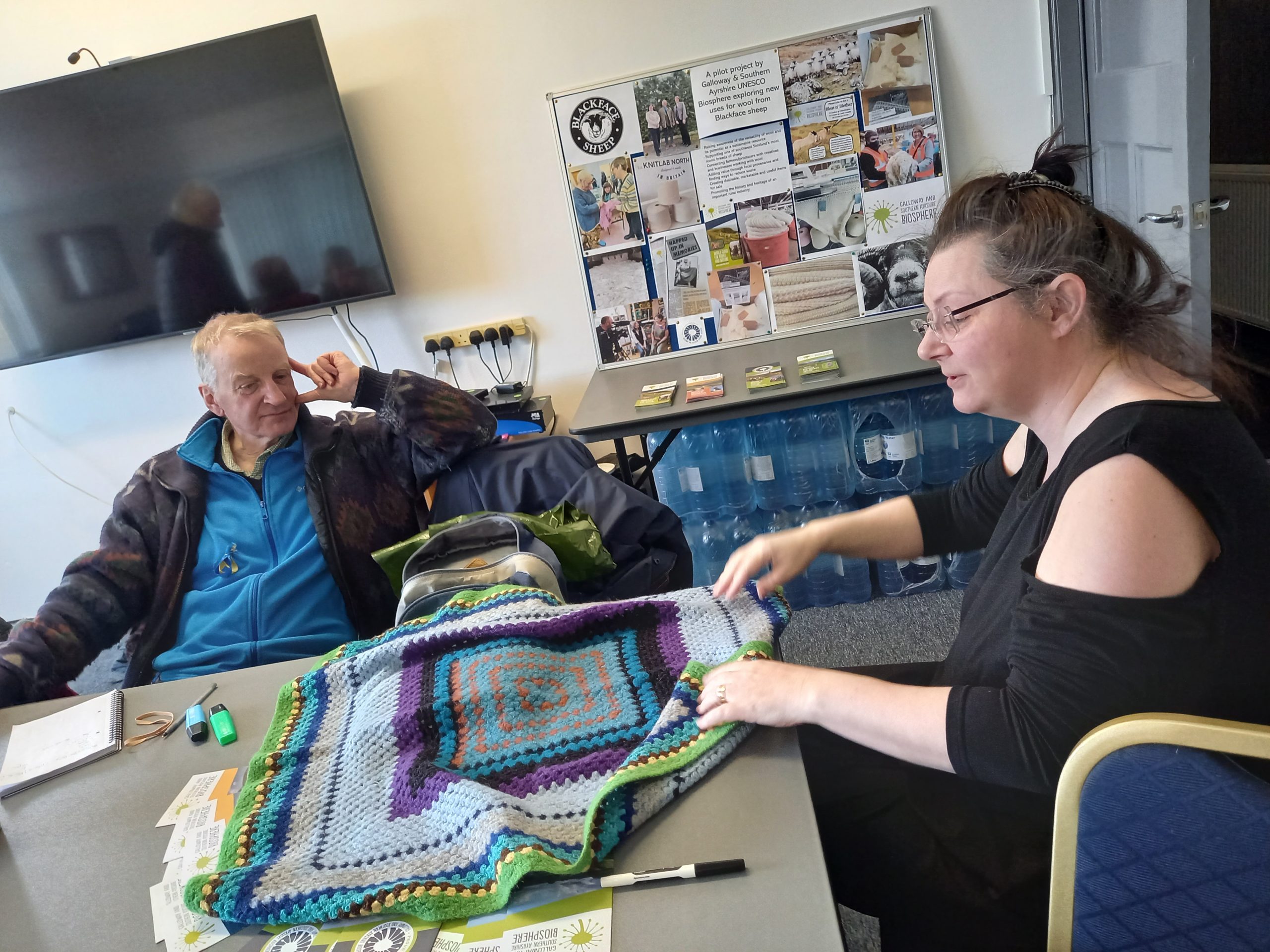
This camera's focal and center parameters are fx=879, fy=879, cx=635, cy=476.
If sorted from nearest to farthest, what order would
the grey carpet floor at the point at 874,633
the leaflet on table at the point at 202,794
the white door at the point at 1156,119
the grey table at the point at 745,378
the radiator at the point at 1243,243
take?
the leaflet on table at the point at 202,794 < the white door at the point at 1156,119 < the grey table at the point at 745,378 < the grey carpet floor at the point at 874,633 < the radiator at the point at 1243,243

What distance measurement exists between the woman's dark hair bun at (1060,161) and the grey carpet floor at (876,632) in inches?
55.9

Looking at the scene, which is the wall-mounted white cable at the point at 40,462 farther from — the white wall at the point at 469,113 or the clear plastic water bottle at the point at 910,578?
the clear plastic water bottle at the point at 910,578

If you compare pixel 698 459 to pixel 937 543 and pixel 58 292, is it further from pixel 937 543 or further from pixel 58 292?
pixel 58 292

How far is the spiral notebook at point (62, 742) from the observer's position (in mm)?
1186

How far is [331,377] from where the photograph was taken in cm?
204

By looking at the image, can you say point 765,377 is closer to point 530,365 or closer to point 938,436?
point 938,436

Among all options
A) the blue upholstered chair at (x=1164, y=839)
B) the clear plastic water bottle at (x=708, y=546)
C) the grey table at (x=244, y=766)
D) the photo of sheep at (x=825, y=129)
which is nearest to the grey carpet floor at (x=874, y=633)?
the clear plastic water bottle at (x=708, y=546)

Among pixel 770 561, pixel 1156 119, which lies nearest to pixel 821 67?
pixel 1156 119

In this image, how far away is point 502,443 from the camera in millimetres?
1993

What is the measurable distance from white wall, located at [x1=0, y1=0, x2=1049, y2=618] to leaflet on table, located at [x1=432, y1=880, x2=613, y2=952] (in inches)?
94.7

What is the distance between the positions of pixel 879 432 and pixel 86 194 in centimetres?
266

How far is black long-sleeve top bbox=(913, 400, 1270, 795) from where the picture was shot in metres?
0.77

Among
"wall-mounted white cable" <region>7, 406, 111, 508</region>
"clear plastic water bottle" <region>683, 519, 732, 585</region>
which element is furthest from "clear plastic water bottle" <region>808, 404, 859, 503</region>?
"wall-mounted white cable" <region>7, 406, 111, 508</region>

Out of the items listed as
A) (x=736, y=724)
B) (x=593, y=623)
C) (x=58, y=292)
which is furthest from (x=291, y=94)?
(x=736, y=724)
